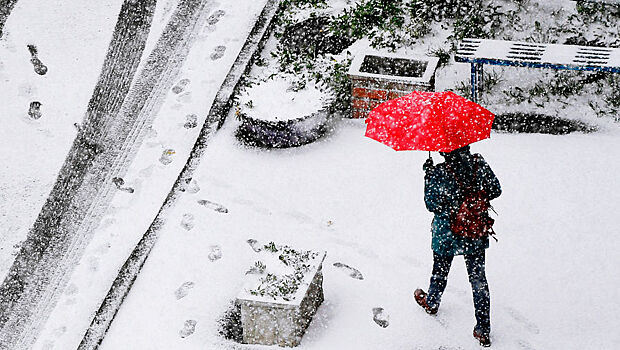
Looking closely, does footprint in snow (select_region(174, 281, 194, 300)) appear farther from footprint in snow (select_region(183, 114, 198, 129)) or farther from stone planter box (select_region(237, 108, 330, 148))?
footprint in snow (select_region(183, 114, 198, 129))

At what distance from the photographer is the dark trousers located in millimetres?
4906

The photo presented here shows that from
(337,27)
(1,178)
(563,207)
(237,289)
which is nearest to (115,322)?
(237,289)

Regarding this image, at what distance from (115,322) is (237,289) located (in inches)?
34.2

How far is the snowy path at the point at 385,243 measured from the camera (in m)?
5.32

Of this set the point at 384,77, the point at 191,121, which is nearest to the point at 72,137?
the point at 191,121

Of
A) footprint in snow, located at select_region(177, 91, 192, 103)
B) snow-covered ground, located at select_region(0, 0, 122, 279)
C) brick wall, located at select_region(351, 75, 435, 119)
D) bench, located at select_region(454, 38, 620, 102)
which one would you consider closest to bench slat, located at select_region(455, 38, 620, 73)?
bench, located at select_region(454, 38, 620, 102)

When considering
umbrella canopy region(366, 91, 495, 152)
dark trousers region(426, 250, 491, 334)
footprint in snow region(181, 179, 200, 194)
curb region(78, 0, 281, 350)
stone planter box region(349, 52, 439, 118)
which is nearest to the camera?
umbrella canopy region(366, 91, 495, 152)

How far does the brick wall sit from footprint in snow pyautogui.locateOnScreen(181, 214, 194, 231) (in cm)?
194

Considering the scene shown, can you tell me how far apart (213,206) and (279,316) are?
1.69 metres

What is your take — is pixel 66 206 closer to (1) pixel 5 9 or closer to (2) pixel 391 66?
(2) pixel 391 66

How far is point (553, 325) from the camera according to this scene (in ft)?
17.3

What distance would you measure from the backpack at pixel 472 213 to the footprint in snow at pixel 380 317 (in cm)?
95

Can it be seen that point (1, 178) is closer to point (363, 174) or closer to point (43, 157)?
point (43, 157)

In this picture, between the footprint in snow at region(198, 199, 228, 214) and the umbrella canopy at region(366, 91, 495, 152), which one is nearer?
the umbrella canopy at region(366, 91, 495, 152)
